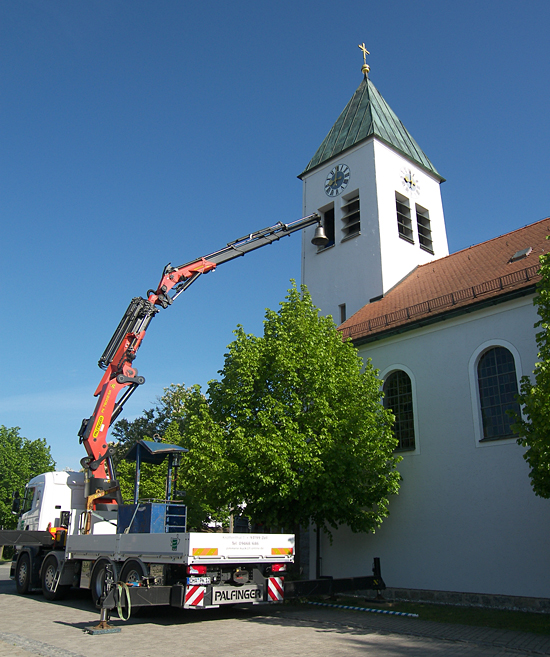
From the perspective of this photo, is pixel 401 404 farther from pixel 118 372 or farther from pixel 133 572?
pixel 133 572

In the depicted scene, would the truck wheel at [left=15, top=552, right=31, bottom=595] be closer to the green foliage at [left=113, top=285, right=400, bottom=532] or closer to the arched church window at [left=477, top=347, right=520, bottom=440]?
the green foliage at [left=113, top=285, right=400, bottom=532]

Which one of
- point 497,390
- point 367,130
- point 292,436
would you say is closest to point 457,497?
point 497,390

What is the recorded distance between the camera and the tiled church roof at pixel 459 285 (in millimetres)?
16578

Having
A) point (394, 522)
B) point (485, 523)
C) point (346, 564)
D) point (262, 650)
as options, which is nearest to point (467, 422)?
point (485, 523)

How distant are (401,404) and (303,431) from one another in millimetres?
4436

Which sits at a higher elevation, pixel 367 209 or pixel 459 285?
pixel 367 209

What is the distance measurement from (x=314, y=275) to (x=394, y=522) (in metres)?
13.4

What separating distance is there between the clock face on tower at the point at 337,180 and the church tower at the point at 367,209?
6 cm

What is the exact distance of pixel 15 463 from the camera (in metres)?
44.2

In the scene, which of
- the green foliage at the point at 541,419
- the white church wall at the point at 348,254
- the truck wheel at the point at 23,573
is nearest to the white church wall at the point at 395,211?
the white church wall at the point at 348,254

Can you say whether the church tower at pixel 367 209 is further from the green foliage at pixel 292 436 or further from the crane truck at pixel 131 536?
the green foliage at pixel 292 436

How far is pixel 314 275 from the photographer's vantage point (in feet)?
90.1

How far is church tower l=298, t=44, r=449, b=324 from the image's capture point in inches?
987

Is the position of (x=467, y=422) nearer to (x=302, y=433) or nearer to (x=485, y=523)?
(x=485, y=523)
